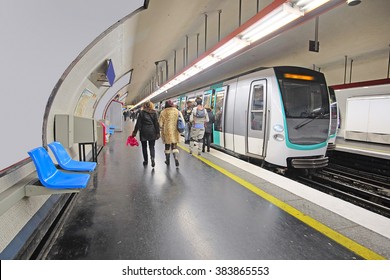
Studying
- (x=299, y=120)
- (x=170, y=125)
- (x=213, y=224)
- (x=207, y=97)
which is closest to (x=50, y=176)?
(x=213, y=224)

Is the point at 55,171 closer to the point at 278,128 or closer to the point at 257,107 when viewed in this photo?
the point at 278,128

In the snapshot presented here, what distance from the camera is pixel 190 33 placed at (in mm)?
6883

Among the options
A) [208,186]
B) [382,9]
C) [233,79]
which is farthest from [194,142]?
[382,9]

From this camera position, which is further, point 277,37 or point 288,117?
point 277,37

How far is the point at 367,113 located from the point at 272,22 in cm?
1019

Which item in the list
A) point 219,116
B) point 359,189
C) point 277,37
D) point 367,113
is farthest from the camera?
point 367,113

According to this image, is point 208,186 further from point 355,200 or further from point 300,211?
point 355,200

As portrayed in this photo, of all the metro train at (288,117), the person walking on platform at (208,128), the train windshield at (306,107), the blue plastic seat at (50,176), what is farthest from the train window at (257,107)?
the blue plastic seat at (50,176)

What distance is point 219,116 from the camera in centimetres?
764

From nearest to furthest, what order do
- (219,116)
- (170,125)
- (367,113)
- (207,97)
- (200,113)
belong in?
(170,125) → (200,113) → (219,116) → (207,97) → (367,113)

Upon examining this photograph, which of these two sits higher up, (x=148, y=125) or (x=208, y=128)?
(x=148, y=125)

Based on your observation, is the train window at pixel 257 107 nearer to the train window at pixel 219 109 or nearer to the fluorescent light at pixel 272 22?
the fluorescent light at pixel 272 22

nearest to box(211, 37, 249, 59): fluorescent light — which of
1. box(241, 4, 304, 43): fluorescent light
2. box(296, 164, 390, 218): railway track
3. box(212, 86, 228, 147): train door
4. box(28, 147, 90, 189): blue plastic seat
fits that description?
box(241, 4, 304, 43): fluorescent light
